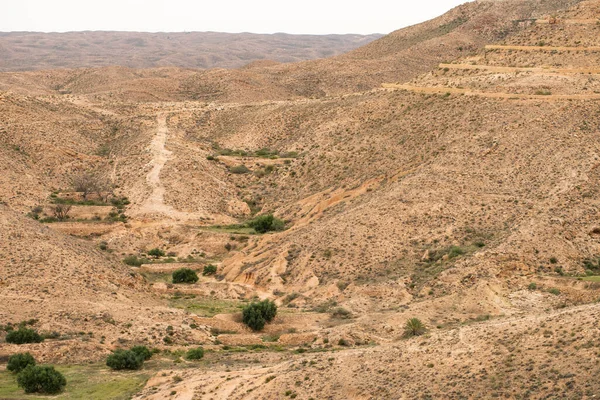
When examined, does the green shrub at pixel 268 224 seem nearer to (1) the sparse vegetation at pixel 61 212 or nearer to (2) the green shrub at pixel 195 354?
(1) the sparse vegetation at pixel 61 212

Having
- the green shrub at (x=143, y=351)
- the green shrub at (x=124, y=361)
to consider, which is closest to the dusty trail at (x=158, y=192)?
the green shrub at (x=143, y=351)

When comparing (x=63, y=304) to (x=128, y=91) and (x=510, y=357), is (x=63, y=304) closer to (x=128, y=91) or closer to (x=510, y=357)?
(x=510, y=357)

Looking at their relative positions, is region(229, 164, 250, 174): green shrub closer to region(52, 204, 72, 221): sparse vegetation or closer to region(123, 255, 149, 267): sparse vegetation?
region(52, 204, 72, 221): sparse vegetation

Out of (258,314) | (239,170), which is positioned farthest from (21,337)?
(239,170)

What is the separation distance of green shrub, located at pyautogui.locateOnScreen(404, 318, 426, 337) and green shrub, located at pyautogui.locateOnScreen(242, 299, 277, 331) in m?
6.08

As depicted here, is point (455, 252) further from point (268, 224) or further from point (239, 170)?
point (239, 170)

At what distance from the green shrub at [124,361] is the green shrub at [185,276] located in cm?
1324

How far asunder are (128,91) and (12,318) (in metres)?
62.9

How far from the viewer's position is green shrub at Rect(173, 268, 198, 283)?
3941cm

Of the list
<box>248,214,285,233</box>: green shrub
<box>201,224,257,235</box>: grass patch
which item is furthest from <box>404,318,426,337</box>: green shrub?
<box>201,224,257,235</box>: grass patch

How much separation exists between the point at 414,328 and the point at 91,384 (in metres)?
10.9

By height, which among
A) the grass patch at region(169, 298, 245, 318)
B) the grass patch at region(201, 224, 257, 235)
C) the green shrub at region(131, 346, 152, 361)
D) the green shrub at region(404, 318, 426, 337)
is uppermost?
the green shrub at region(404, 318, 426, 337)

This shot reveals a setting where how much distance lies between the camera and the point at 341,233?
37.7 metres

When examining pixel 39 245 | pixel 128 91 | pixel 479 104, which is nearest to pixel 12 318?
pixel 39 245
